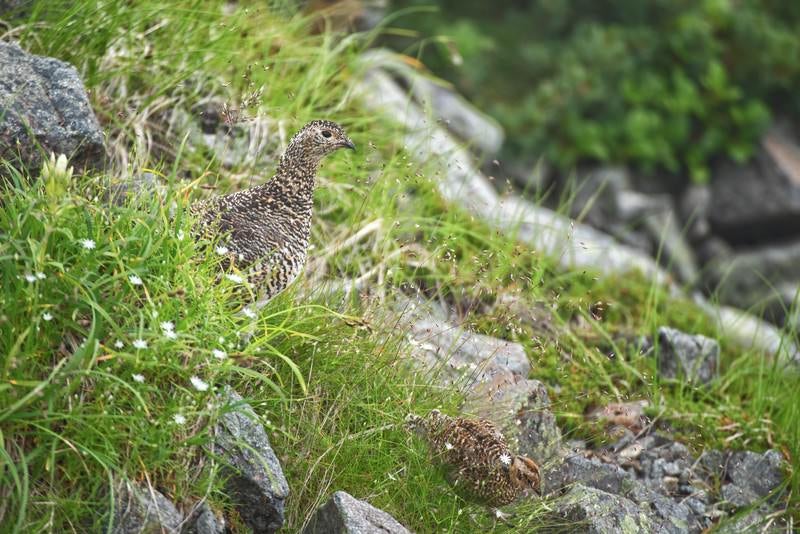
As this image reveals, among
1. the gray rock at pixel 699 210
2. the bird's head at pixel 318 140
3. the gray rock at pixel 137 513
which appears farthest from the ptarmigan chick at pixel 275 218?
the gray rock at pixel 699 210

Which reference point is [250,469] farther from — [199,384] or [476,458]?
[476,458]

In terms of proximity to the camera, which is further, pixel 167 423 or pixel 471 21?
pixel 471 21

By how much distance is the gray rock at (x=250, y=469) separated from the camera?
379 centimetres

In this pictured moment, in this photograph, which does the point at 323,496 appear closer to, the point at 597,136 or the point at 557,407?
the point at 557,407

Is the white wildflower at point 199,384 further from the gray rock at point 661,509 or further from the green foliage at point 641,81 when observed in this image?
the green foliage at point 641,81

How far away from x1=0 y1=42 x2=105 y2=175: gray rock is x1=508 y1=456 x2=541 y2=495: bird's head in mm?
2067

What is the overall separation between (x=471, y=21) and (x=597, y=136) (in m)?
2.11

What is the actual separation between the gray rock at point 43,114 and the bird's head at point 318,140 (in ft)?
2.74

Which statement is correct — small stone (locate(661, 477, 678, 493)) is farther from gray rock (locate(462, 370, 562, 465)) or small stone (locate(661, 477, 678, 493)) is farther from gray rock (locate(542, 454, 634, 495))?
gray rock (locate(462, 370, 562, 465))

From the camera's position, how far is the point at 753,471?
209 inches

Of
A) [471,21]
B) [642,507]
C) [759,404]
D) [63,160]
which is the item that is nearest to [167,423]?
[63,160]

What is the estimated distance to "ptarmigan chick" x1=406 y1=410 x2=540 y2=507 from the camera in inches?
Result: 160

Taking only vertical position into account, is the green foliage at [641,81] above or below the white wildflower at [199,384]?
below

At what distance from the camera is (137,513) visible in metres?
3.55
